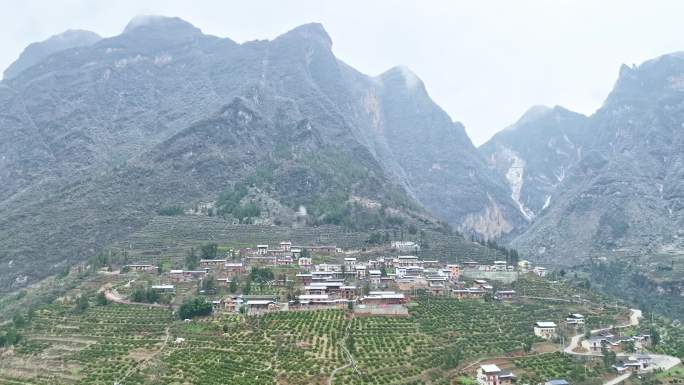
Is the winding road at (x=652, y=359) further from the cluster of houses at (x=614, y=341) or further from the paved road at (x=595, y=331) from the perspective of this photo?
the cluster of houses at (x=614, y=341)

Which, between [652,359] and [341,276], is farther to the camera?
[341,276]

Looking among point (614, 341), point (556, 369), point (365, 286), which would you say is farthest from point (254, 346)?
point (614, 341)

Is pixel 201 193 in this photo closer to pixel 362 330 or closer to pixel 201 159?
pixel 201 159

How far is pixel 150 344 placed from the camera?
7756 cm

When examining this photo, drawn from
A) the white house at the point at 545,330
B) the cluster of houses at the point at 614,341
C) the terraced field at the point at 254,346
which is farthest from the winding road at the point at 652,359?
the terraced field at the point at 254,346

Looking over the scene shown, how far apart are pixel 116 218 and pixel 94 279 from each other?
3867cm

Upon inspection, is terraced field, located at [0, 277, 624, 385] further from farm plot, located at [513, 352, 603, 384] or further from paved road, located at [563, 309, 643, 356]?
paved road, located at [563, 309, 643, 356]

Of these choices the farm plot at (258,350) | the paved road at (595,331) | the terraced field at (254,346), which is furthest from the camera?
the paved road at (595,331)

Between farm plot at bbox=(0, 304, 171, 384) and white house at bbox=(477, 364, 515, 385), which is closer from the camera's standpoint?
farm plot at bbox=(0, 304, 171, 384)

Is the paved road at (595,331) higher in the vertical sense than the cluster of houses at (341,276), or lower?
lower

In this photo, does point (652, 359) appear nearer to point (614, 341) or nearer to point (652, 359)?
point (652, 359)

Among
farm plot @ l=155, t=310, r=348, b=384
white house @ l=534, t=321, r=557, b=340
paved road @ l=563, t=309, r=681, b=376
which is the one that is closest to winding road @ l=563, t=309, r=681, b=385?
paved road @ l=563, t=309, r=681, b=376

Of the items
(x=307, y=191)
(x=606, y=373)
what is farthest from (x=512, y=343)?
(x=307, y=191)

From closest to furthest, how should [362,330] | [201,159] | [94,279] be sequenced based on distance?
[362,330]
[94,279]
[201,159]
